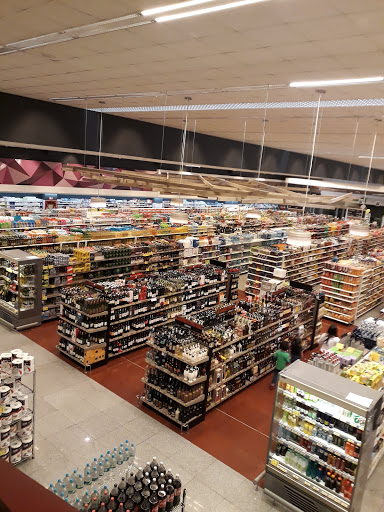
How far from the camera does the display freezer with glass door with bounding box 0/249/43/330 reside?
30.3ft

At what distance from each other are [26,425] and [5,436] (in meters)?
0.29

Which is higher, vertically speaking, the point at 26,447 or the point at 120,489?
the point at 120,489

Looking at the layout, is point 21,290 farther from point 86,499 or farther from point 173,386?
point 86,499

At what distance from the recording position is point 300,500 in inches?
193

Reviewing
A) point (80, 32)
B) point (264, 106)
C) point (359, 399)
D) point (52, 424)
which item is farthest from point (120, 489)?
point (264, 106)

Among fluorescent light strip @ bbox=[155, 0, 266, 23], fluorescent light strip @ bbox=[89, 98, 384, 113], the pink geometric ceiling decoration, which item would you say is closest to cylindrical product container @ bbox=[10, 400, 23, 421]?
fluorescent light strip @ bbox=[155, 0, 266, 23]

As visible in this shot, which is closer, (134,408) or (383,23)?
(383,23)

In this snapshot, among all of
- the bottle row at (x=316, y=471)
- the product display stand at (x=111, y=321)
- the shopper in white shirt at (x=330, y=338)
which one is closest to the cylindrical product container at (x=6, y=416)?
the product display stand at (x=111, y=321)

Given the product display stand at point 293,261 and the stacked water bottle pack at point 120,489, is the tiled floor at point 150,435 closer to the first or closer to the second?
the stacked water bottle pack at point 120,489

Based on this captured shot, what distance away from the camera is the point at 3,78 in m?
8.83

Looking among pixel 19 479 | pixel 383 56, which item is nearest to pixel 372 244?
pixel 383 56

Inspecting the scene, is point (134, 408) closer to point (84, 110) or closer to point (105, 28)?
point (105, 28)

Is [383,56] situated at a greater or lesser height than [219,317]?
greater

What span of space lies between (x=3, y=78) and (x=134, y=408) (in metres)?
7.97
